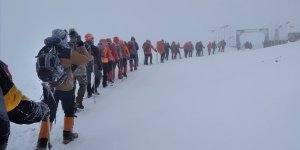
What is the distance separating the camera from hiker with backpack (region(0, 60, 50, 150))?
2490mm

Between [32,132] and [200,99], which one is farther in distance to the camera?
[200,99]

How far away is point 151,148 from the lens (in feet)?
16.9

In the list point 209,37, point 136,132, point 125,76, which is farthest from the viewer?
point 209,37

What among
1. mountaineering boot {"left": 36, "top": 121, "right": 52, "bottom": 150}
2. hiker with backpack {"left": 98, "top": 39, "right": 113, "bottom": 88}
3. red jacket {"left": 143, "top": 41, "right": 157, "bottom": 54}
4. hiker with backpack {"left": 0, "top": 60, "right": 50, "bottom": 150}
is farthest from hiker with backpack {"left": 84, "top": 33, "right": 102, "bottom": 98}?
red jacket {"left": 143, "top": 41, "right": 157, "bottom": 54}

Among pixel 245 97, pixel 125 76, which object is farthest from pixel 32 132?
pixel 125 76

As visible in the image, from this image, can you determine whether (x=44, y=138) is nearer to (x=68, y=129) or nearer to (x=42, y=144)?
(x=42, y=144)

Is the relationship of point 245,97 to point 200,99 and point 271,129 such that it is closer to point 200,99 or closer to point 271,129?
point 200,99

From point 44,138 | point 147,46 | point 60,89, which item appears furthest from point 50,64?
point 147,46

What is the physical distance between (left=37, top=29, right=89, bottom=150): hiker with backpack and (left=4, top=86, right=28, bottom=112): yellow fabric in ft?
7.23

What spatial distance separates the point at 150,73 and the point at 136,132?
907 centimetres

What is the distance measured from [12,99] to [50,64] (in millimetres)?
2370

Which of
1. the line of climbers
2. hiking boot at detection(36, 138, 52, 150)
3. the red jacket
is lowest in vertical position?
hiking boot at detection(36, 138, 52, 150)

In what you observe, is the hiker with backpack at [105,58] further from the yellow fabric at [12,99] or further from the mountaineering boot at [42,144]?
the yellow fabric at [12,99]

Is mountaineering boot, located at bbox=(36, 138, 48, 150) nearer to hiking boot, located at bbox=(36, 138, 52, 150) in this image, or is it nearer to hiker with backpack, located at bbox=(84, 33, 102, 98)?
hiking boot, located at bbox=(36, 138, 52, 150)
